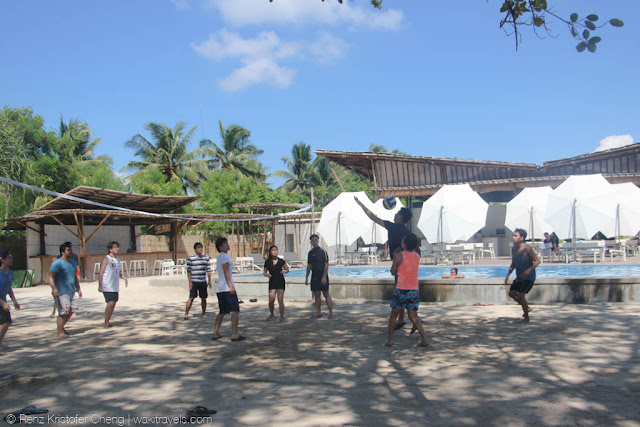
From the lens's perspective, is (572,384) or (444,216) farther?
(444,216)

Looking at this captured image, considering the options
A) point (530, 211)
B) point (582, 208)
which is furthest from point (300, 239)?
point (582, 208)

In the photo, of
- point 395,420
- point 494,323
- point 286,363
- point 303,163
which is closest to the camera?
point 395,420

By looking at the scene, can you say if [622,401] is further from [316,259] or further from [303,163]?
[303,163]

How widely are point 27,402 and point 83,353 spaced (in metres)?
2.22

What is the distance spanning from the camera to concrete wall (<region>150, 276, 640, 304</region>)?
9.69m

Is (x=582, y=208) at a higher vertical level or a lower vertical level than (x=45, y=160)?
lower

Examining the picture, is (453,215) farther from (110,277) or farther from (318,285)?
(110,277)

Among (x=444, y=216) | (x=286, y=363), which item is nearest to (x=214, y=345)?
(x=286, y=363)

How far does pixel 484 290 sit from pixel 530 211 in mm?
9746

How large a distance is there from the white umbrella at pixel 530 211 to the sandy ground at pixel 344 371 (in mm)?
10320

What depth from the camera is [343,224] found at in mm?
20141

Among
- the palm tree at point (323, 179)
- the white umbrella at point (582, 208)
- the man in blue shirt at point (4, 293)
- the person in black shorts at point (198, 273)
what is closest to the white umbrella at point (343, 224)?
the white umbrella at point (582, 208)

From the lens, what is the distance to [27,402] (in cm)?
458

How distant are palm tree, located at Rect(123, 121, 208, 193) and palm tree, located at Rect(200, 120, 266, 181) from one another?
238cm
